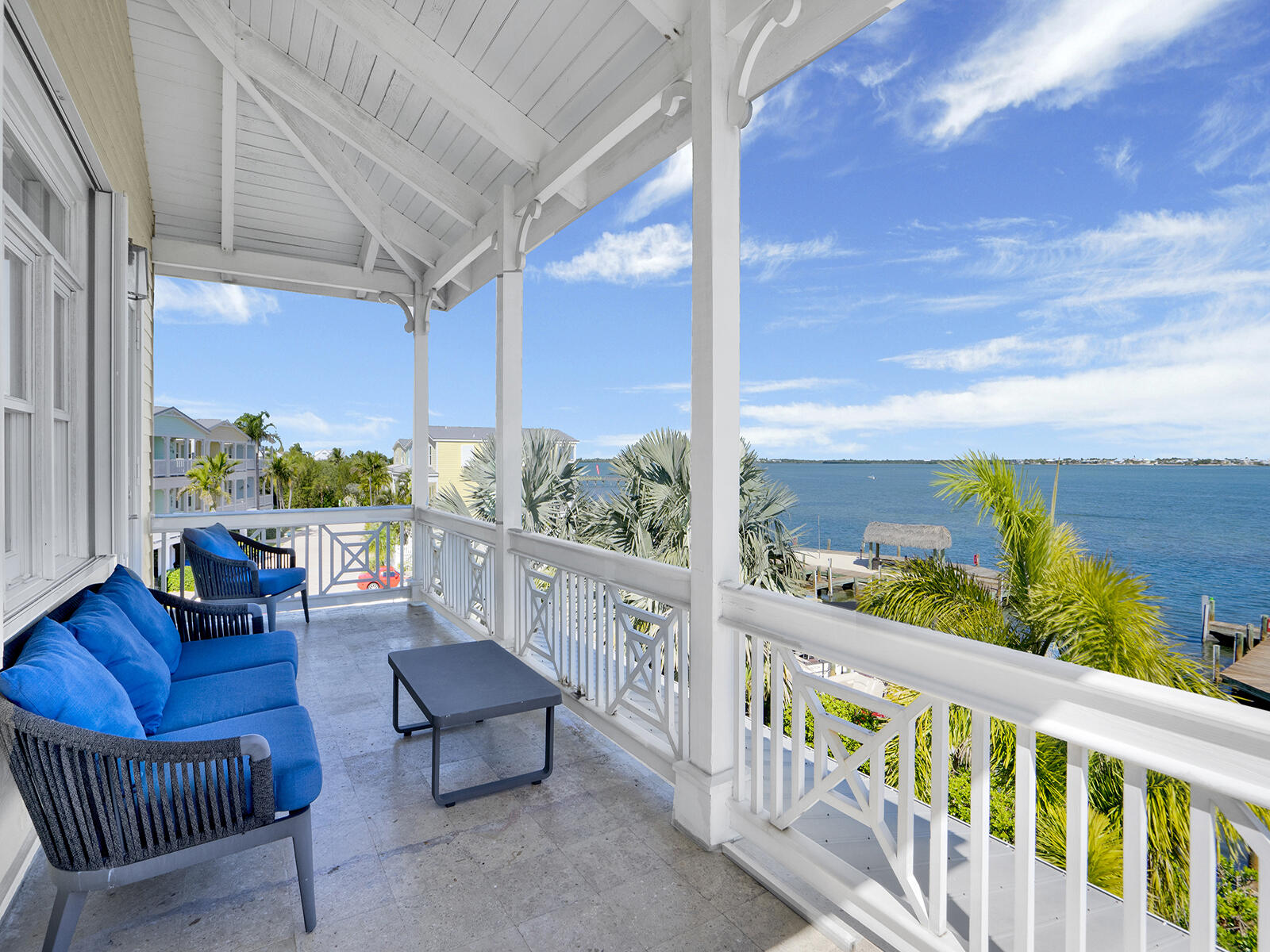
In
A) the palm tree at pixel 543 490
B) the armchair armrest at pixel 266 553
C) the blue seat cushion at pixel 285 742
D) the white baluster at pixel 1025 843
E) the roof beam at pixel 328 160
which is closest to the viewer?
the white baluster at pixel 1025 843

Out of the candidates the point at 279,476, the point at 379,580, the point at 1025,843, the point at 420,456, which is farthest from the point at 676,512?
the point at 279,476

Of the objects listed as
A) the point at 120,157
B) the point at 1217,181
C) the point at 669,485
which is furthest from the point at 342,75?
the point at 1217,181

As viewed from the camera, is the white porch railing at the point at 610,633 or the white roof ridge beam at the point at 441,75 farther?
the white roof ridge beam at the point at 441,75

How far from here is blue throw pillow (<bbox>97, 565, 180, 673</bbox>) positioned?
8.35 feet

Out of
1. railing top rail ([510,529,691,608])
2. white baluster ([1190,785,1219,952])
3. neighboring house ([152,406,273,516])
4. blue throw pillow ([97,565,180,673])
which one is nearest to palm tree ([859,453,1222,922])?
railing top rail ([510,529,691,608])

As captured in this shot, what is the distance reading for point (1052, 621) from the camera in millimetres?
5410

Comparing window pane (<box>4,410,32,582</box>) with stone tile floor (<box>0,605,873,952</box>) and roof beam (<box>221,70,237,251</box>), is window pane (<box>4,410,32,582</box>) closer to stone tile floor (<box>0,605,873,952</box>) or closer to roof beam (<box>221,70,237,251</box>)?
stone tile floor (<box>0,605,873,952</box>)

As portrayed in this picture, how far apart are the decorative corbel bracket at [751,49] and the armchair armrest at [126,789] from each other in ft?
7.53

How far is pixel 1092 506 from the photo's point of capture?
25016 mm

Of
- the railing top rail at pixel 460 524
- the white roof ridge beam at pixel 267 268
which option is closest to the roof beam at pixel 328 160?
the white roof ridge beam at pixel 267 268

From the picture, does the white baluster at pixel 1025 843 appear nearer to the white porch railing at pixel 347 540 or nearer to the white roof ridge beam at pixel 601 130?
the white roof ridge beam at pixel 601 130

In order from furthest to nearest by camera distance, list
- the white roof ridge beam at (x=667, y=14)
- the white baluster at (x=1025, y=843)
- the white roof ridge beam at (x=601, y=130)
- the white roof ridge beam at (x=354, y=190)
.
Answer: the white roof ridge beam at (x=354, y=190) → the white roof ridge beam at (x=601, y=130) → the white roof ridge beam at (x=667, y=14) → the white baluster at (x=1025, y=843)

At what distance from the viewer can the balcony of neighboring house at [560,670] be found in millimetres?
1530

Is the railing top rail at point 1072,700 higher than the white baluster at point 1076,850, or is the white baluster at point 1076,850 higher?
the railing top rail at point 1072,700
